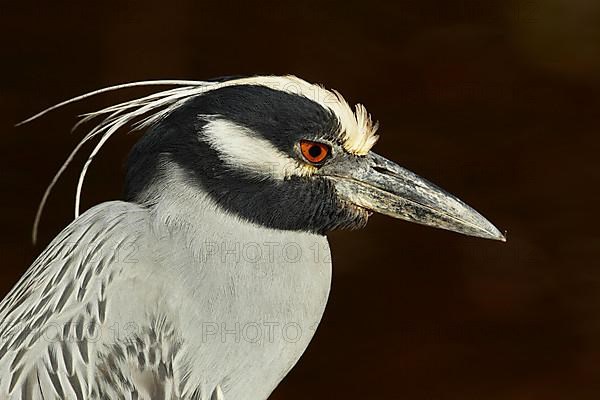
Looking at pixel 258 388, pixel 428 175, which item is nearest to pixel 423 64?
pixel 428 175

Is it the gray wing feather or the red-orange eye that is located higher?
the red-orange eye

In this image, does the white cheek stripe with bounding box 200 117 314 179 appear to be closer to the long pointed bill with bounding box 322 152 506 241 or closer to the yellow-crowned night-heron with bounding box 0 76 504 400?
the yellow-crowned night-heron with bounding box 0 76 504 400

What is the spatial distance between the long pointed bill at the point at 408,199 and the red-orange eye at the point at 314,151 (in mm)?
60

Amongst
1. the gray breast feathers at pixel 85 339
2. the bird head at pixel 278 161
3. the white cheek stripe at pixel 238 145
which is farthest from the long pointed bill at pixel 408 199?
the gray breast feathers at pixel 85 339

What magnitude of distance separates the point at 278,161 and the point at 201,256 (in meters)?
0.18

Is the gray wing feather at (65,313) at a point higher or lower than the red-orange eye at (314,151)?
lower

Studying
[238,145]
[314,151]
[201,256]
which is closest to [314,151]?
[314,151]

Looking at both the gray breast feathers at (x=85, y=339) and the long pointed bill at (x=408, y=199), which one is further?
the long pointed bill at (x=408, y=199)

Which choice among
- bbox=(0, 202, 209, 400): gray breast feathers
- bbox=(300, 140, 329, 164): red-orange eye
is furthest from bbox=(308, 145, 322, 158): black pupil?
bbox=(0, 202, 209, 400): gray breast feathers

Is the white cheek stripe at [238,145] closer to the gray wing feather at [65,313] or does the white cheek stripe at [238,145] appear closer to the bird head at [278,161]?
the bird head at [278,161]

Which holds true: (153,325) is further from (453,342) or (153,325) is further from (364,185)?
(453,342)

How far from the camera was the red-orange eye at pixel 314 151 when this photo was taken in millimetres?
1460

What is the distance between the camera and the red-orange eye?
1460 mm

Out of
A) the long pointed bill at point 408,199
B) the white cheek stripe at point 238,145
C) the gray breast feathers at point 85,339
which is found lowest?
the gray breast feathers at point 85,339
